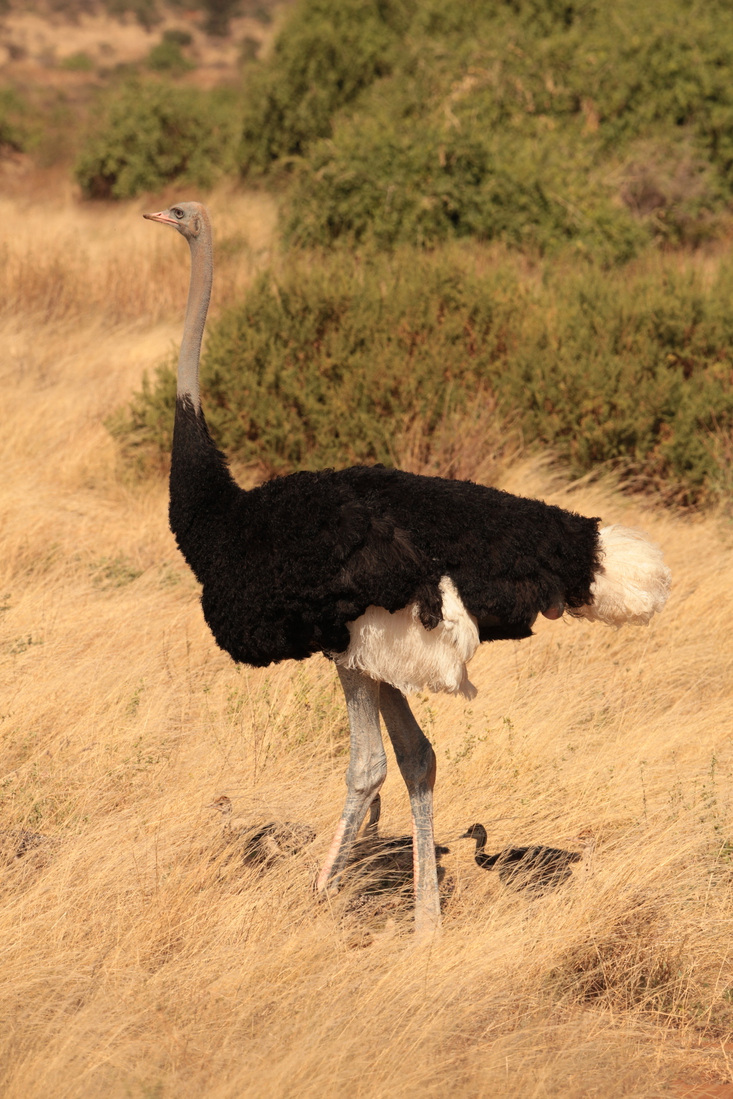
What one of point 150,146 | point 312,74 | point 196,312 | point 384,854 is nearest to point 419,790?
point 384,854

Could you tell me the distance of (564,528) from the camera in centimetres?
323

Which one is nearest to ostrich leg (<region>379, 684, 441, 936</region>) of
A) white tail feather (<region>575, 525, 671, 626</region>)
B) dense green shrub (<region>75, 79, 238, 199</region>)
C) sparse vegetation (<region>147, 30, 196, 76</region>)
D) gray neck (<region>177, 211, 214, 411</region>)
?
white tail feather (<region>575, 525, 671, 626</region>)

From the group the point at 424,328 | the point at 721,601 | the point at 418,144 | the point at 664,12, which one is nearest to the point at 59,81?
the point at 664,12

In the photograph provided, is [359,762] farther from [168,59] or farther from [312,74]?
[168,59]

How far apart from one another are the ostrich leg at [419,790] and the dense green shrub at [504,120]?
7333 millimetres

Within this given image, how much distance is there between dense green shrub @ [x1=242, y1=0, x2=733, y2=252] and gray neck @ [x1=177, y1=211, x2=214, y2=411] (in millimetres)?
6670

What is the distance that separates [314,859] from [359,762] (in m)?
0.39

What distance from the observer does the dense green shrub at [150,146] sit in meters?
17.5

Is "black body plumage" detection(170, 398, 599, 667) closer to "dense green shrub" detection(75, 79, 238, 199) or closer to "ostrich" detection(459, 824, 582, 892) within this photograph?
"ostrich" detection(459, 824, 582, 892)

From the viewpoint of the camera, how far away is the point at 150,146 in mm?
17516

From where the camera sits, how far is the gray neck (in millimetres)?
3527

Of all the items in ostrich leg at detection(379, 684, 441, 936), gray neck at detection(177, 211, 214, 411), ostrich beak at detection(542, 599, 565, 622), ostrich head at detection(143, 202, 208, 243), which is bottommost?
ostrich leg at detection(379, 684, 441, 936)

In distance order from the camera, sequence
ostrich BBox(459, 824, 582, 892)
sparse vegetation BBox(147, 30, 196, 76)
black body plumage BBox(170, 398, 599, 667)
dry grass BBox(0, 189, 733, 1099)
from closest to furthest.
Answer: dry grass BBox(0, 189, 733, 1099), black body plumage BBox(170, 398, 599, 667), ostrich BBox(459, 824, 582, 892), sparse vegetation BBox(147, 30, 196, 76)

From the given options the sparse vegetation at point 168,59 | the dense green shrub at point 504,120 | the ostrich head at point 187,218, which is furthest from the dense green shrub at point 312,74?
the sparse vegetation at point 168,59
